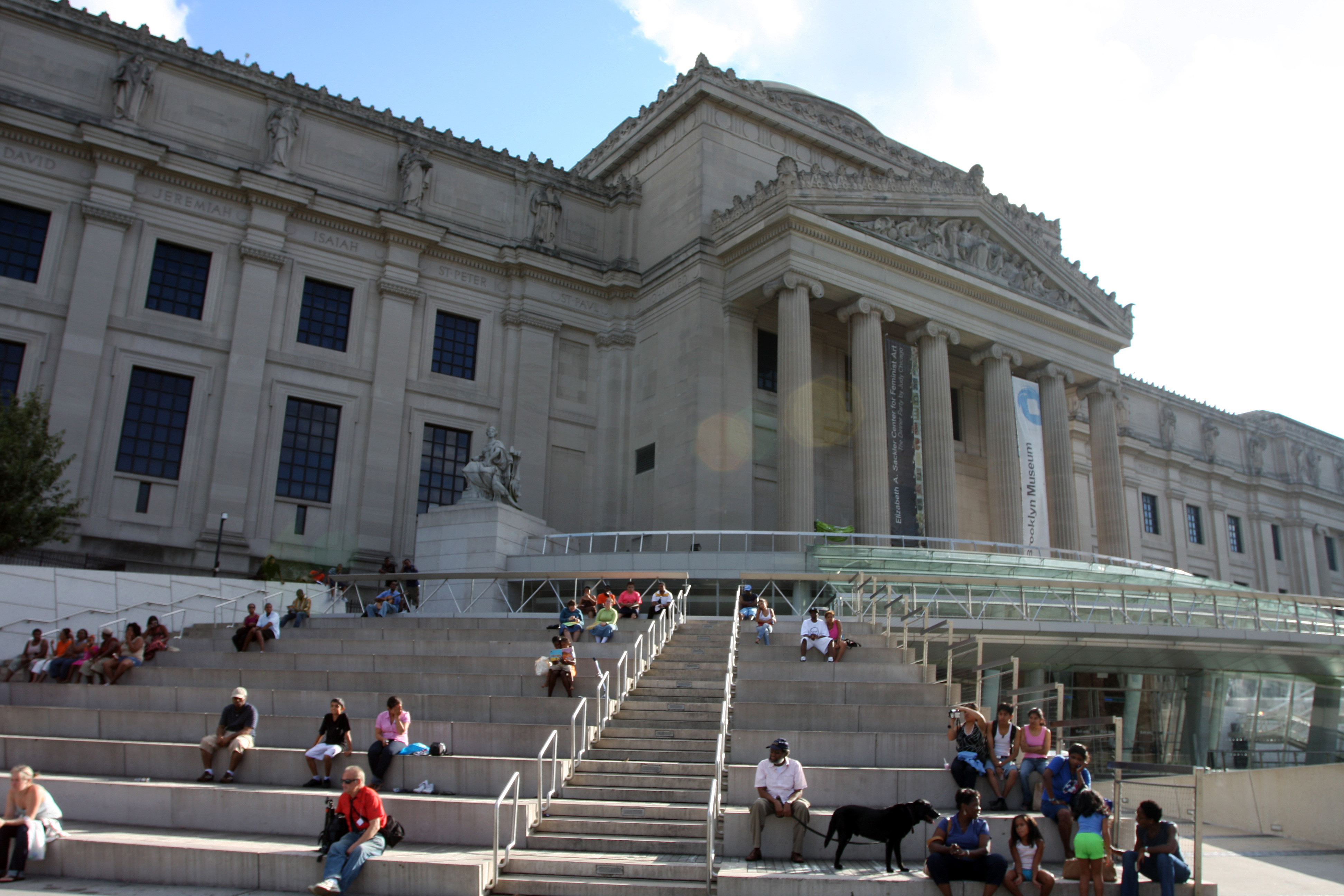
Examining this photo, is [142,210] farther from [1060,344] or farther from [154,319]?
[1060,344]

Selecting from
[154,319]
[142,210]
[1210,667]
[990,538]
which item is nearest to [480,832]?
[1210,667]

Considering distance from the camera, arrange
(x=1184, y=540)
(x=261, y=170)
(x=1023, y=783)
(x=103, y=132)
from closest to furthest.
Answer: (x=1023, y=783), (x=103, y=132), (x=261, y=170), (x=1184, y=540)

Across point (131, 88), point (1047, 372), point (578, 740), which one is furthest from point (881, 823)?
point (131, 88)

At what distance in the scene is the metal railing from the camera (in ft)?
37.1

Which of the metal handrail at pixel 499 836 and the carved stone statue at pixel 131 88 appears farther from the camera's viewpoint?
the carved stone statue at pixel 131 88

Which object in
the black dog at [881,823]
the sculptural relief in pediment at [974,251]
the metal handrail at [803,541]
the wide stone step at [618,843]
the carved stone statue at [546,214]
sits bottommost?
the wide stone step at [618,843]

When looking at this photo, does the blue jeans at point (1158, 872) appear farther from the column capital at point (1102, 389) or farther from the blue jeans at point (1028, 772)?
the column capital at point (1102, 389)

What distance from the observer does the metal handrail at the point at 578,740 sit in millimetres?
12695

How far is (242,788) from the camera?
1199 centimetres

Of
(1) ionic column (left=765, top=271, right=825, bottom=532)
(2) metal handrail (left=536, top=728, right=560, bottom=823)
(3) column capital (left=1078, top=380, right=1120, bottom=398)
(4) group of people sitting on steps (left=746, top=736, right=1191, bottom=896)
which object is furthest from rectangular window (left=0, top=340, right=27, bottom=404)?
(3) column capital (left=1078, top=380, right=1120, bottom=398)

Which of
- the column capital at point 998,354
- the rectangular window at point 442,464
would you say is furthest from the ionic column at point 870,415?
the rectangular window at point 442,464

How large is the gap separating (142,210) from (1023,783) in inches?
1251

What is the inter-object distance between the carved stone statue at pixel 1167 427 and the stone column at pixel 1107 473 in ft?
73.6

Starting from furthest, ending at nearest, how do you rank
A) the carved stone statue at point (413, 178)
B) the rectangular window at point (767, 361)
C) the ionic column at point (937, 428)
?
1. the rectangular window at point (767, 361)
2. the carved stone statue at point (413, 178)
3. the ionic column at point (937, 428)
